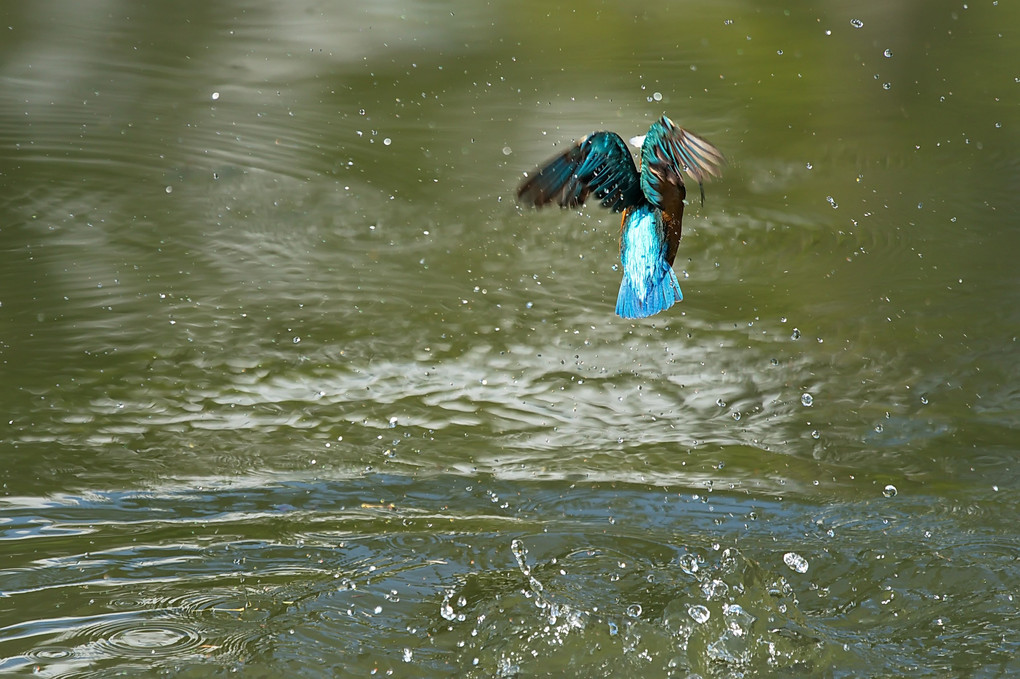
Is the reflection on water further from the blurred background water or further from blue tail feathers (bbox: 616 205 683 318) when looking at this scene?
blue tail feathers (bbox: 616 205 683 318)

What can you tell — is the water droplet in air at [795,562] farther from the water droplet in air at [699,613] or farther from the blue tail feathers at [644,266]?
the blue tail feathers at [644,266]

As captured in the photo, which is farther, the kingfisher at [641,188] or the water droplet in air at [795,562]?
the water droplet in air at [795,562]

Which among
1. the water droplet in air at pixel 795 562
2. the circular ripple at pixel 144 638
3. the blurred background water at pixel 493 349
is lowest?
the circular ripple at pixel 144 638

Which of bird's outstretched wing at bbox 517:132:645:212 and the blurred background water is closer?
bird's outstretched wing at bbox 517:132:645:212

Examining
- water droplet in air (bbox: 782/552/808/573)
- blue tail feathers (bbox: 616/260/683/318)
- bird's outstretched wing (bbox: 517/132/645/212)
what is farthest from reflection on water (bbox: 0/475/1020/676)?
bird's outstretched wing (bbox: 517/132/645/212)

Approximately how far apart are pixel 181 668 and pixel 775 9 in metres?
2.28

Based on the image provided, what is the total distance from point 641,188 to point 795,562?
0.73 meters

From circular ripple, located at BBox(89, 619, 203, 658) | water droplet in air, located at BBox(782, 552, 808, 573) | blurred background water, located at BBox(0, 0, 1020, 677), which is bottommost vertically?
circular ripple, located at BBox(89, 619, 203, 658)

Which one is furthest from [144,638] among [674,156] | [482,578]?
[674,156]

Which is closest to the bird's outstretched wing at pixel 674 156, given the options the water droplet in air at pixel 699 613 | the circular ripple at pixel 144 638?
the water droplet in air at pixel 699 613

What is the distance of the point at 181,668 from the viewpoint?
1619mm

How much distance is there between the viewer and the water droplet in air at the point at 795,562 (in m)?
1.84

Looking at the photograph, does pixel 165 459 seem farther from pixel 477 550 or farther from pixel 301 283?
pixel 477 550

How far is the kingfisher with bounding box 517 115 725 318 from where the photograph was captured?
1.48 m
